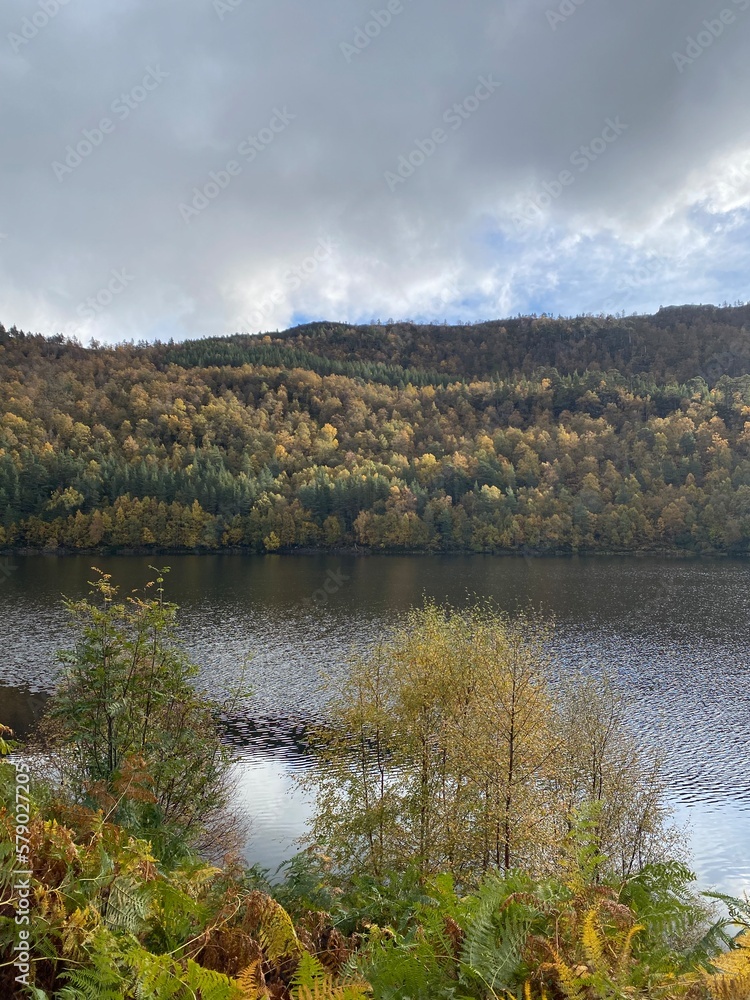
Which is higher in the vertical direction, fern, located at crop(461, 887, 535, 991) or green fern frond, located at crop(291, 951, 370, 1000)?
green fern frond, located at crop(291, 951, 370, 1000)

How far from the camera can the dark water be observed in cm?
2706

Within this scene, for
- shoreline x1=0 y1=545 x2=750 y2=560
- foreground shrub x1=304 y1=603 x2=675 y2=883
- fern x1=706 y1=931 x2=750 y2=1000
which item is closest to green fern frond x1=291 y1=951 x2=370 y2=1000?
fern x1=706 y1=931 x2=750 y2=1000

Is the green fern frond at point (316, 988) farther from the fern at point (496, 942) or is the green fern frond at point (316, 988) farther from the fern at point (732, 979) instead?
the fern at point (732, 979)

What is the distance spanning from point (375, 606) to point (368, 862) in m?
42.6

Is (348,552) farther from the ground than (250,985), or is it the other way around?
(250,985)

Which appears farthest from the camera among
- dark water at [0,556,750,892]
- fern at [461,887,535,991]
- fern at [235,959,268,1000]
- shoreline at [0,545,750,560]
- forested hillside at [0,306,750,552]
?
forested hillside at [0,306,750,552]

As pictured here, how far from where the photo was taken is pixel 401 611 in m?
58.8

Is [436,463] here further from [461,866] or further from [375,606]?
[461,866]

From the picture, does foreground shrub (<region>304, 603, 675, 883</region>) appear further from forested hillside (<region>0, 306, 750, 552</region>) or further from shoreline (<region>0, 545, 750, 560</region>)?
forested hillside (<region>0, 306, 750, 552</region>)

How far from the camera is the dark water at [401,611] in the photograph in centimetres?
2706

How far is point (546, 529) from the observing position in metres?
123

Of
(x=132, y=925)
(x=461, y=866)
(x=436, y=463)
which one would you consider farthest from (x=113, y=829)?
(x=436, y=463)

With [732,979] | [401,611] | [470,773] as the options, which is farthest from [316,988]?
[401,611]

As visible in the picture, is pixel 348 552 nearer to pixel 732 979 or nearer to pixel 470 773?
pixel 470 773
